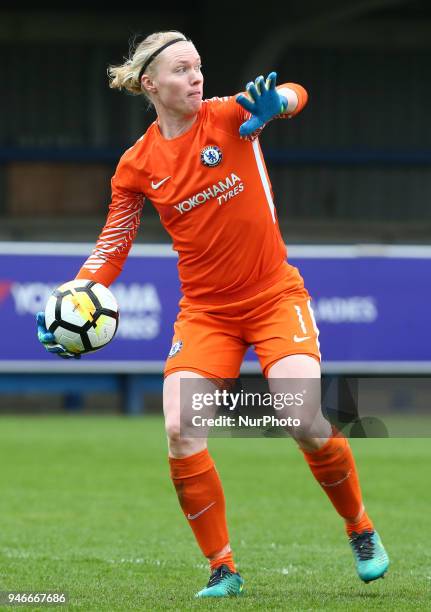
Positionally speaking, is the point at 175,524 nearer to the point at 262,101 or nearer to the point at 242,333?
the point at 242,333

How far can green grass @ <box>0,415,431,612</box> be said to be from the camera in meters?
6.01

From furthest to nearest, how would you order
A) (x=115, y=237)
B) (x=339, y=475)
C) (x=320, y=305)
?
(x=320, y=305) → (x=115, y=237) → (x=339, y=475)

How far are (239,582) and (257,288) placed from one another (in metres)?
1.31

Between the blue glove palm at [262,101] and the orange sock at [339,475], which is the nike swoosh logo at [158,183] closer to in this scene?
the blue glove palm at [262,101]

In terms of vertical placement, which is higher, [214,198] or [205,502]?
[214,198]

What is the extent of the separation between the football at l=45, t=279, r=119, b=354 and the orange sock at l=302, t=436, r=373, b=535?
1063 millimetres

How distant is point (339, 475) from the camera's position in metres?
5.97

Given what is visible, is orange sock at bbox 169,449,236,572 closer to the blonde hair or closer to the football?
the football

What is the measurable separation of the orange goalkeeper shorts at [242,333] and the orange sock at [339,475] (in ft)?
1.35

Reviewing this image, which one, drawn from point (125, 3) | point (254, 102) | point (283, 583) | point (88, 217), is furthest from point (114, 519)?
point (125, 3)

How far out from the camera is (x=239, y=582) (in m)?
5.88

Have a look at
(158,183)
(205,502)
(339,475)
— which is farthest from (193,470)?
(158,183)

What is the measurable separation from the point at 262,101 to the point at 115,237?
1089 millimetres

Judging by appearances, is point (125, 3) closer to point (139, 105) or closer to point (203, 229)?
point (139, 105)
